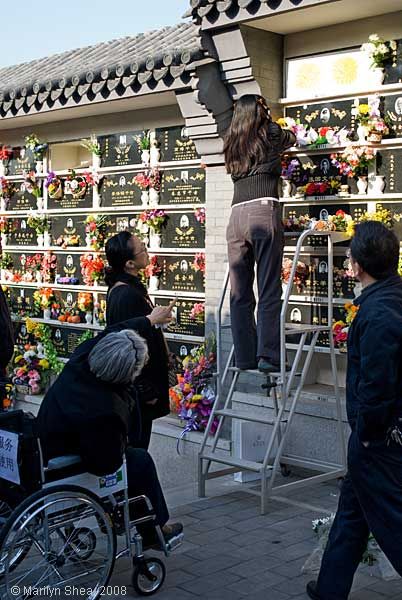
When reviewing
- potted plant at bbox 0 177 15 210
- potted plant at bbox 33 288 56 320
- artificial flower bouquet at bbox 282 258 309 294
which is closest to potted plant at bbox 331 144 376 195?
artificial flower bouquet at bbox 282 258 309 294

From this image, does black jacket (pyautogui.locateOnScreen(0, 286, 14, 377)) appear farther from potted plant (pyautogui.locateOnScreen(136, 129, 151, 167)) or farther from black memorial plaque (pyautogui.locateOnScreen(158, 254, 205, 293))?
potted plant (pyautogui.locateOnScreen(136, 129, 151, 167))

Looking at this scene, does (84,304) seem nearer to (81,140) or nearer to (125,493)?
(81,140)

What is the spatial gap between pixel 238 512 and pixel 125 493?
1.76 meters

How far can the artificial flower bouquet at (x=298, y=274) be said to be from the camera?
7.24m

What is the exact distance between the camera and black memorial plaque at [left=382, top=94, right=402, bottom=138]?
22.0 ft

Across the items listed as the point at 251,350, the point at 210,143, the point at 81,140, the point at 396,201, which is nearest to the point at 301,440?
the point at 251,350

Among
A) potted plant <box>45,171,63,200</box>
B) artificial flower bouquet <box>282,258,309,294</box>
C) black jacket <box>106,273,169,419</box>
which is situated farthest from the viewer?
potted plant <box>45,171,63,200</box>

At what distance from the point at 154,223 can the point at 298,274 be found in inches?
79.5

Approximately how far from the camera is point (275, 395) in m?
6.65

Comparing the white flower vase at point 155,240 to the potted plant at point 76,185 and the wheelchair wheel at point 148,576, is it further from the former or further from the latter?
the wheelchair wheel at point 148,576

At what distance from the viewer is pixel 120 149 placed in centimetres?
930

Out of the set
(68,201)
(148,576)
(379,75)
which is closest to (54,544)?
(148,576)

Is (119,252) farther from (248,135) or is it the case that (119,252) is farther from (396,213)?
(396,213)

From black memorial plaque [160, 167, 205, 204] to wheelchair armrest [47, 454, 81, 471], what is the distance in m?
4.29
